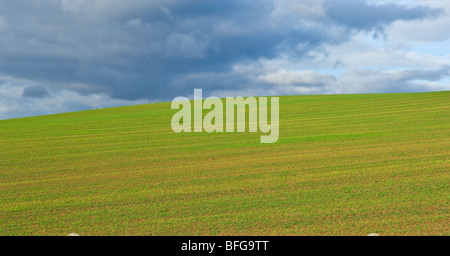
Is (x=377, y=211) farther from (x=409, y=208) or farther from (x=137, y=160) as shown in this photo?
(x=137, y=160)

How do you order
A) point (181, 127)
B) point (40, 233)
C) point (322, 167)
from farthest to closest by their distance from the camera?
point (181, 127)
point (322, 167)
point (40, 233)

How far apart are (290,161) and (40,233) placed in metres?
8.28

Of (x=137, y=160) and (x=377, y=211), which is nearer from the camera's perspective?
(x=377, y=211)

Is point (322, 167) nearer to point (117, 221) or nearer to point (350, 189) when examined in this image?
point (350, 189)

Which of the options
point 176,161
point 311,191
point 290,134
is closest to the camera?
point 311,191

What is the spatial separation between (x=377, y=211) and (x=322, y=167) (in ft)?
13.5

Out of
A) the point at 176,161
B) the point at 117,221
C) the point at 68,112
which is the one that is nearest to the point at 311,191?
the point at 117,221

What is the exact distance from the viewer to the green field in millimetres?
7637

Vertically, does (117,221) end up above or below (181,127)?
below

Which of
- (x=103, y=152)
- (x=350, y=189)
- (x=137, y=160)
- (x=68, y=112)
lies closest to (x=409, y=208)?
(x=350, y=189)

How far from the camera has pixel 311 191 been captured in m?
9.58

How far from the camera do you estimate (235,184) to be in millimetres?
10500

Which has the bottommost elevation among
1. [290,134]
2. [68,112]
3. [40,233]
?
[40,233]

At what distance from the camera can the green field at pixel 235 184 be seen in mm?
7637
